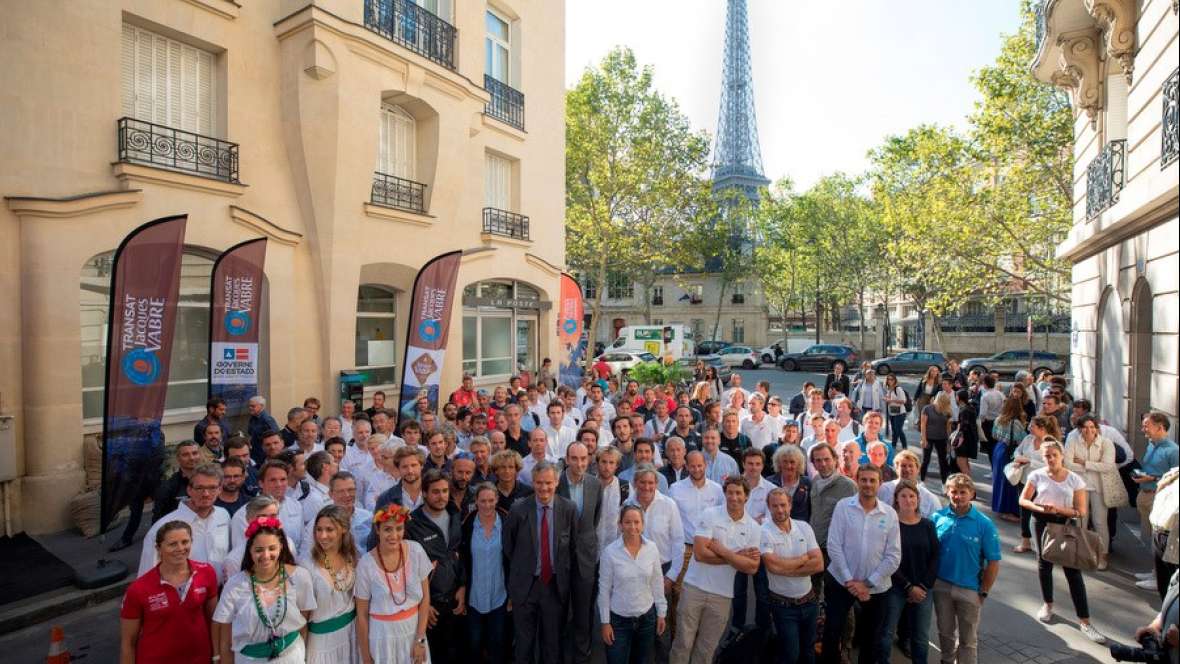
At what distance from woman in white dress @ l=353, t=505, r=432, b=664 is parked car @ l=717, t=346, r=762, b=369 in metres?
33.5

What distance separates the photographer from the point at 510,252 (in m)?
15.7

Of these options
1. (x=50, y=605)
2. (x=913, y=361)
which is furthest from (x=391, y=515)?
(x=913, y=361)

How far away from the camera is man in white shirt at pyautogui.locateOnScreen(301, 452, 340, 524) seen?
5086 millimetres

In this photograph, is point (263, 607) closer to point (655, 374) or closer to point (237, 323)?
point (237, 323)

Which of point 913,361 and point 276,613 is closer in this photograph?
point 276,613

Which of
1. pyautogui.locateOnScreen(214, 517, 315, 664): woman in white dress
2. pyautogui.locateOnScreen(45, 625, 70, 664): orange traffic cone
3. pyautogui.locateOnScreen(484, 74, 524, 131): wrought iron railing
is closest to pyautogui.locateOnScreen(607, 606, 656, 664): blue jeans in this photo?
pyautogui.locateOnScreen(214, 517, 315, 664): woman in white dress

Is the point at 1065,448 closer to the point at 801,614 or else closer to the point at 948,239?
the point at 801,614

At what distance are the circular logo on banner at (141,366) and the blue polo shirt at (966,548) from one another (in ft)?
28.9

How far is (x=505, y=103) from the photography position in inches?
622

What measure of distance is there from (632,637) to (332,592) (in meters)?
2.11

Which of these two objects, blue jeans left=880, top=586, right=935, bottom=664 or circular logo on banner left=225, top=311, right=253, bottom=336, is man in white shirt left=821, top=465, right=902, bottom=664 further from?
circular logo on banner left=225, top=311, right=253, bottom=336


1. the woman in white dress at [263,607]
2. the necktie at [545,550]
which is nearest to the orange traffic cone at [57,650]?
the woman in white dress at [263,607]

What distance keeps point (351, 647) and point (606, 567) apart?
1.73 m

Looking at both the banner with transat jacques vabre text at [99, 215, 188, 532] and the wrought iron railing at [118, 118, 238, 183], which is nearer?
the banner with transat jacques vabre text at [99, 215, 188, 532]
